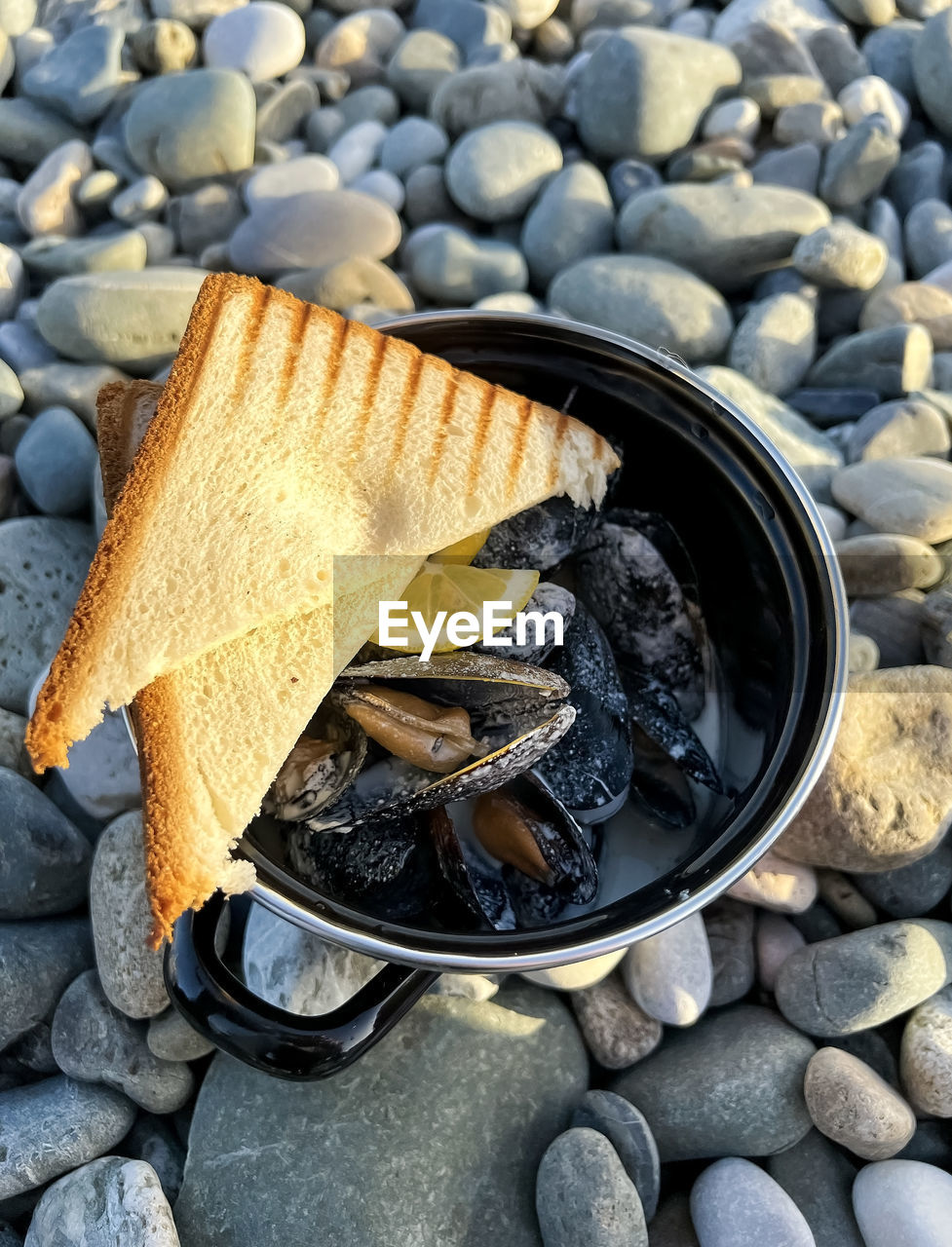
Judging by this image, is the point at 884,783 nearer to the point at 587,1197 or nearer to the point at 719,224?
the point at 587,1197

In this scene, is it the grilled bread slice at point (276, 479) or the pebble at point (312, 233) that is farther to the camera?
the pebble at point (312, 233)

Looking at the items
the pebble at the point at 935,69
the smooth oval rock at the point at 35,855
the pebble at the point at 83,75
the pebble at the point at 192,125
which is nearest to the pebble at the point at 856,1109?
the smooth oval rock at the point at 35,855

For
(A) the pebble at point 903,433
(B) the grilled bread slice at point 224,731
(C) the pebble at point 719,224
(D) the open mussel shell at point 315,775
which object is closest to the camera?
(B) the grilled bread slice at point 224,731

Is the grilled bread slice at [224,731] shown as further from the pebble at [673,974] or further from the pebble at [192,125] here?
the pebble at [192,125]

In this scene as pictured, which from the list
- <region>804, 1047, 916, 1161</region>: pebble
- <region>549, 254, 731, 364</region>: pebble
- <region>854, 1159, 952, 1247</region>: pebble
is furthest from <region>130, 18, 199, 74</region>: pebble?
<region>854, 1159, 952, 1247</region>: pebble

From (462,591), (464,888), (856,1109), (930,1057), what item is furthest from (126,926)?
(930,1057)

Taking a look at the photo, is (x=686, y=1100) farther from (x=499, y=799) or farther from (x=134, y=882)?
(x=134, y=882)

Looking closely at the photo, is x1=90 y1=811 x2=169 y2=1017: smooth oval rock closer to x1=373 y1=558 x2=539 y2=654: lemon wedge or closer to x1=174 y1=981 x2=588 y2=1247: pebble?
x1=174 y1=981 x2=588 y2=1247: pebble

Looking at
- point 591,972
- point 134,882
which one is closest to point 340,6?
point 134,882
